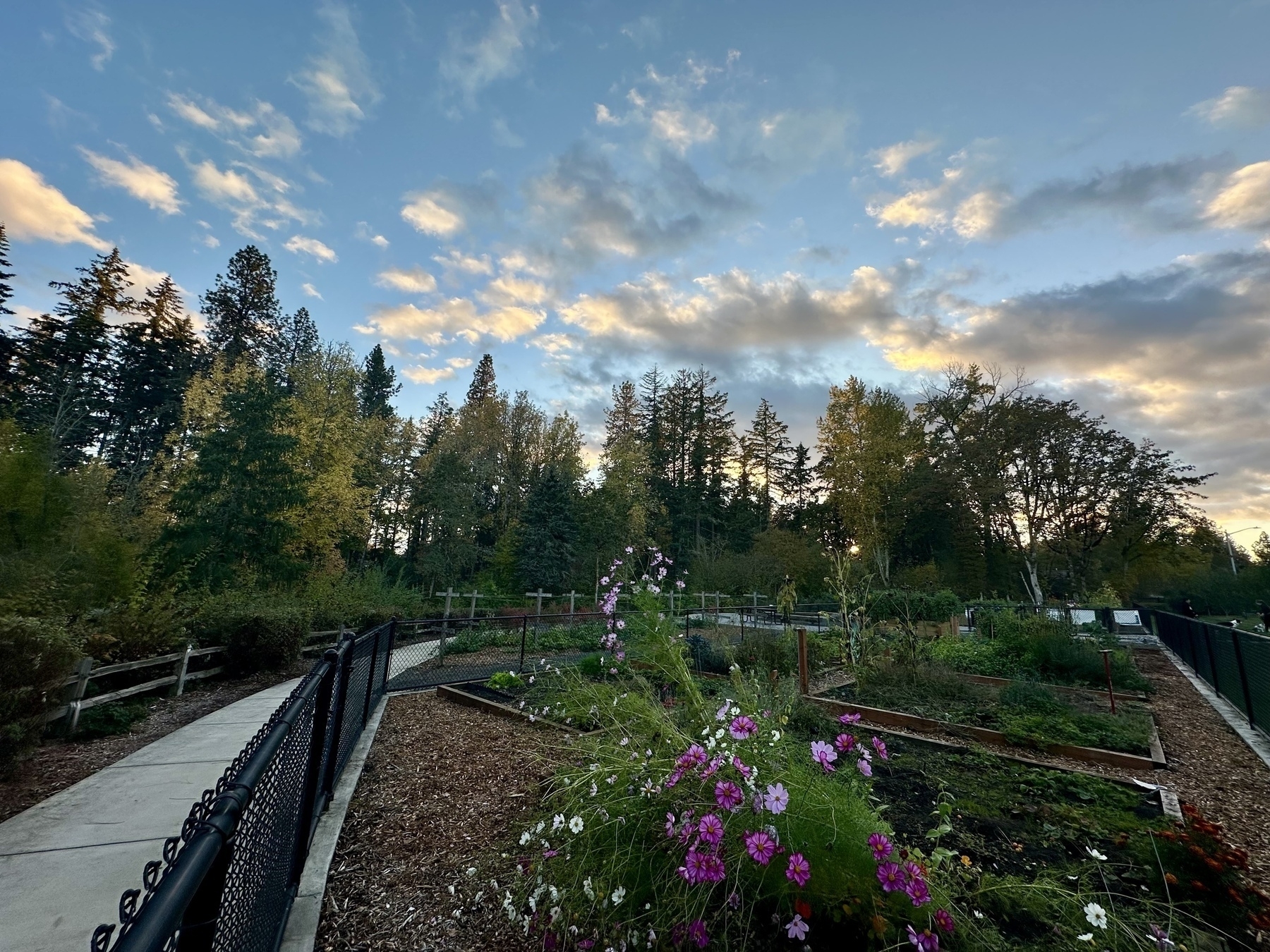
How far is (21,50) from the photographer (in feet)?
21.3

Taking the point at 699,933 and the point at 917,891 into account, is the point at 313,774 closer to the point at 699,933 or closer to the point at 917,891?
the point at 699,933

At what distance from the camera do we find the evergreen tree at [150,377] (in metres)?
25.7

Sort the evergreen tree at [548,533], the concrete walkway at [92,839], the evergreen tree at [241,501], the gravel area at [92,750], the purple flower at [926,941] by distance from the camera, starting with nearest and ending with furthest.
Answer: the purple flower at [926,941]
the concrete walkway at [92,839]
the gravel area at [92,750]
the evergreen tree at [241,501]
the evergreen tree at [548,533]

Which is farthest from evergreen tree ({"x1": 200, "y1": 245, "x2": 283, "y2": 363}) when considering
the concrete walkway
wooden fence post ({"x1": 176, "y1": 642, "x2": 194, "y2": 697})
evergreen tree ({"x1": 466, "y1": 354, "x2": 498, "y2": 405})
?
the concrete walkway

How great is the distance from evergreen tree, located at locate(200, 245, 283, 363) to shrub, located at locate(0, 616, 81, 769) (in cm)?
2895

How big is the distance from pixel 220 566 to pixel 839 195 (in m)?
14.3

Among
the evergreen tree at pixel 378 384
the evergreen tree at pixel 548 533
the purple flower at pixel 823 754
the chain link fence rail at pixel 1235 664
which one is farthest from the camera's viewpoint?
the evergreen tree at pixel 378 384

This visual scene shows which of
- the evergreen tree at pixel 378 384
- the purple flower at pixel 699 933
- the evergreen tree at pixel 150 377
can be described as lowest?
the purple flower at pixel 699 933

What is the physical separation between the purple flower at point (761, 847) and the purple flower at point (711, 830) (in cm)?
12

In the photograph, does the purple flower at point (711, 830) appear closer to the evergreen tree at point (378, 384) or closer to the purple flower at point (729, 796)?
A: the purple flower at point (729, 796)

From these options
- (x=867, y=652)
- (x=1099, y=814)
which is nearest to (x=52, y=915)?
(x=1099, y=814)

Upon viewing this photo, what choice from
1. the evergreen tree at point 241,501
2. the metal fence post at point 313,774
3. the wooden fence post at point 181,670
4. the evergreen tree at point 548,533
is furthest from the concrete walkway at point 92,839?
the evergreen tree at point 548,533

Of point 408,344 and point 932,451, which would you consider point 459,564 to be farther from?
point 932,451

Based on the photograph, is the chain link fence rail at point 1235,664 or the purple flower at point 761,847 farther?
the chain link fence rail at point 1235,664
